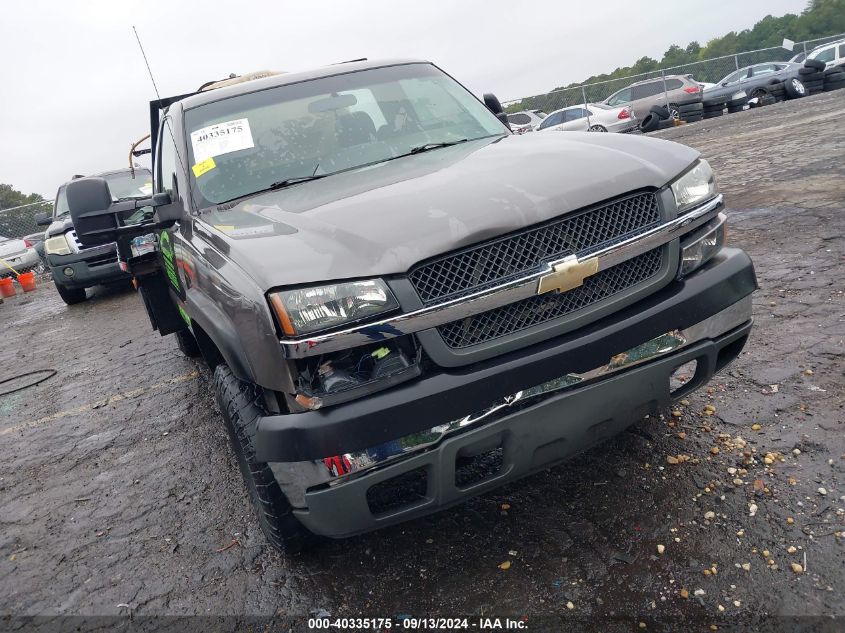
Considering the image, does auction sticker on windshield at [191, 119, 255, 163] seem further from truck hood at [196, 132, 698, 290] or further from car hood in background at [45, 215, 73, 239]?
car hood in background at [45, 215, 73, 239]

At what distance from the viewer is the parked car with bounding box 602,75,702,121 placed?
21.1m

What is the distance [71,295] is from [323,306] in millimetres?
10067

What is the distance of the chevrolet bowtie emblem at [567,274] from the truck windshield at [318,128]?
4.45ft

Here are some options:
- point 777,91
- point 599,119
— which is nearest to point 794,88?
point 777,91

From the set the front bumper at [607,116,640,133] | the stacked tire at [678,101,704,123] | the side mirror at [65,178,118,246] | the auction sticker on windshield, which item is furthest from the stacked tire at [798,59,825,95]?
the side mirror at [65,178,118,246]

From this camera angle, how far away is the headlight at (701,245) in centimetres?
247

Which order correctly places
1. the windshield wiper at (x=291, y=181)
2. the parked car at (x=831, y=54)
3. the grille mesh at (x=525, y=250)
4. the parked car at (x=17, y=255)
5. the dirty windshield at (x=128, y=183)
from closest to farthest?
the grille mesh at (x=525, y=250)
the windshield wiper at (x=291, y=181)
the dirty windshield at (x=128, y=183)
the parked car at (x=17, y=255)
the parked car at (x=831, y=54)

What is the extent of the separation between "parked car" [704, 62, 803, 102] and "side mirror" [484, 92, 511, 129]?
1867cm

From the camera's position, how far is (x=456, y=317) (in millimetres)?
2109

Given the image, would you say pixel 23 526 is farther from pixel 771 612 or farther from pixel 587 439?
pixel 771 612

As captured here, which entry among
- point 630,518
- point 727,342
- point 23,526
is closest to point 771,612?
point 630,518

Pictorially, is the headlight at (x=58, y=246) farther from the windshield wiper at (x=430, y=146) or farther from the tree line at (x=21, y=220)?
the tree line at (x=21, y=220)

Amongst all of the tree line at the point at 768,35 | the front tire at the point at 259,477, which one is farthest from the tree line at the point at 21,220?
the tree line at the point at 768,35

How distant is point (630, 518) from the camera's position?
101 inches
